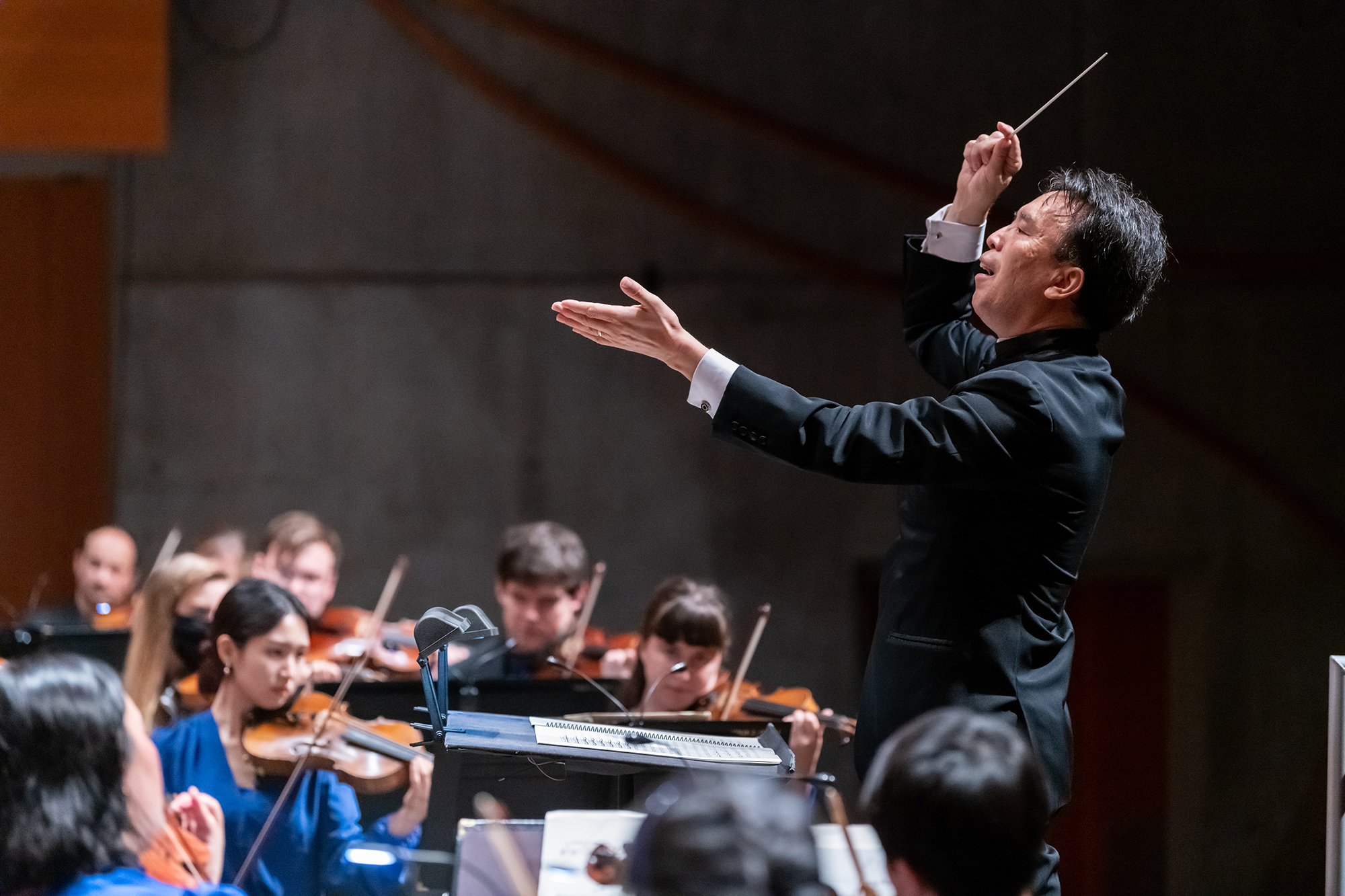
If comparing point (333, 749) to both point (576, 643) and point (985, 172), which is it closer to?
point (576, 643)

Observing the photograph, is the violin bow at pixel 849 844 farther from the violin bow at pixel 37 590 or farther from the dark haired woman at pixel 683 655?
the violin bow at pixel 37 590

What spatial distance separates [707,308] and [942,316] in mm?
3438

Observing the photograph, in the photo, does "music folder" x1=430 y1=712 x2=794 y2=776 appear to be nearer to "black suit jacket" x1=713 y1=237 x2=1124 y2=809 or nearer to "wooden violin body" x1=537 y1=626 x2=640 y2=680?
"black suit jacket" x1=713 y1=237 x2=1124 y2=809

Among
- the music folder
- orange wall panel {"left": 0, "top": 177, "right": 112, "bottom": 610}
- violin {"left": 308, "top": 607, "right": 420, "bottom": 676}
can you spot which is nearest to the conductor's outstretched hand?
the music folder

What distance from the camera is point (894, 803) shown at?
3.92 feet

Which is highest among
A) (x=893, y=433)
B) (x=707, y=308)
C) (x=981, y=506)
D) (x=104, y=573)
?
(x=707, y=308)

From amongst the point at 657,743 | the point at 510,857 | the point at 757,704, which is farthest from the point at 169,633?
the point at 657,743

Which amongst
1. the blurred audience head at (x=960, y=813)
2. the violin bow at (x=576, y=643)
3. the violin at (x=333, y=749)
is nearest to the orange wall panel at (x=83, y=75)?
the violin bow at (x=576, y=643)

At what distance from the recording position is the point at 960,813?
117cm

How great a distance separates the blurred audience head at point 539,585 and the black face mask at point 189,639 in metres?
0.85

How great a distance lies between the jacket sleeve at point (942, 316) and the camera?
1.93m

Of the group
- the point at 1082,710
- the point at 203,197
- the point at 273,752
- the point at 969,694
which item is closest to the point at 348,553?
the point at 203,197

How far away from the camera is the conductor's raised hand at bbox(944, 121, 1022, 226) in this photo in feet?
6.11

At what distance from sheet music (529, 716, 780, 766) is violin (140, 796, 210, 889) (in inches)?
24.8
